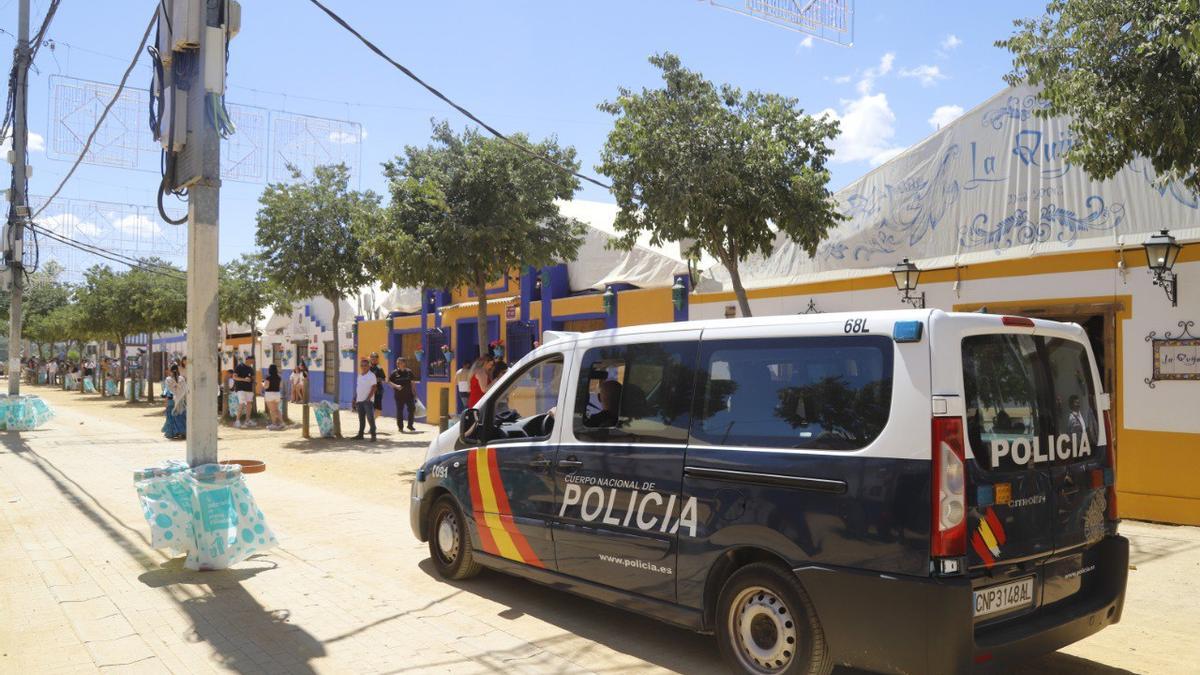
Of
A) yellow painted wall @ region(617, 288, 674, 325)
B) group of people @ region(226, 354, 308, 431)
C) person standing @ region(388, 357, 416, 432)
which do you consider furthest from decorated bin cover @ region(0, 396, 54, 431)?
yellow painted wall @ region(617, 288, 674, 325)

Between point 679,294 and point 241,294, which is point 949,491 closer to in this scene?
point 679,294

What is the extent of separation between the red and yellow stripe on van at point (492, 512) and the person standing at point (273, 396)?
607 inches

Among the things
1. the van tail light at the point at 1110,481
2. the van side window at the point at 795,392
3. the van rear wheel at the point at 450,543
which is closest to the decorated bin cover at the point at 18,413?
the van rear wheel at the point at 450,543

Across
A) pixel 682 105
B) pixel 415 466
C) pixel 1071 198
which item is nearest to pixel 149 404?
pixel 415 466

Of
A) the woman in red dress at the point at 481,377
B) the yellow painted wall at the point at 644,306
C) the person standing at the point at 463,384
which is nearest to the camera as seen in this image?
the woman in red dress at the point at 481,377

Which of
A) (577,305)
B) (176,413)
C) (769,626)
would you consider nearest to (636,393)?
(769,626)

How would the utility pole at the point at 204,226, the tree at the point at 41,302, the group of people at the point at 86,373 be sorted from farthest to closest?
1. the tree at the point at 41,302
2. the group of people at the point at 86,373
3. the utility pole at the point at 204,226

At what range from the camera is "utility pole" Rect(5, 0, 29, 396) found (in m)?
19.1

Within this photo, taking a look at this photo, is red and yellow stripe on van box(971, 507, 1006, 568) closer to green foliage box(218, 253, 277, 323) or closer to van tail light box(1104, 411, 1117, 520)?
van tail light box(1104, 411, 1117, 520)

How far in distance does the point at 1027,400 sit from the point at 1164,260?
18.8 ft

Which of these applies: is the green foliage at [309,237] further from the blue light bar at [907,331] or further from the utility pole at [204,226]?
the blue light bar at [907,331]

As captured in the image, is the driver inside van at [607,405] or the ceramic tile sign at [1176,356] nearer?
the driver inside van at [607,405]

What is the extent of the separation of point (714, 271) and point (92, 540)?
31.2ft

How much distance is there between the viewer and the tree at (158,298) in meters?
29.9
